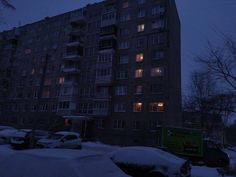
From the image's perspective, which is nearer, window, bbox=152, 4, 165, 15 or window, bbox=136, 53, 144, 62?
window, bbox=136, 53, 144, 62

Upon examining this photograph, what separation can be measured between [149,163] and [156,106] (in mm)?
30402

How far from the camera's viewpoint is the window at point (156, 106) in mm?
39750

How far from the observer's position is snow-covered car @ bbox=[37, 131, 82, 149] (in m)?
21.2

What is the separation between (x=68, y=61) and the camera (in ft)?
177

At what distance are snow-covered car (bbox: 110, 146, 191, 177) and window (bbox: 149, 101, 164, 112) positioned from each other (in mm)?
29317

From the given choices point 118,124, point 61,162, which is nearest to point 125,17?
point 118,124

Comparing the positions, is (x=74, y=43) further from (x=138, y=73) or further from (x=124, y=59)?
(x=138, y=73)

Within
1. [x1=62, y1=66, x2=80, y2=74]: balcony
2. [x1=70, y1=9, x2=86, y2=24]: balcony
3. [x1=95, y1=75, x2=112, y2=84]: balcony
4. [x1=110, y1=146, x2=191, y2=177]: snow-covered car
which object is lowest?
[x1=110, y1=146, x2=191, y2=177]: snow-covered car

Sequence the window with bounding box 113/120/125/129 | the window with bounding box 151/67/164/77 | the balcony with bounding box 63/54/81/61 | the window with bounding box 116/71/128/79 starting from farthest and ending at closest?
the balcony with bounding box 63/54/81/61
the window with bounding box 116/71/128/79
the window with bounding box 113/120/125/129
the window with bounding box 151/67/164/77

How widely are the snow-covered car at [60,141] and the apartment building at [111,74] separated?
1684cm

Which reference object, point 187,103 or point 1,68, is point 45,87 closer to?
point 187,103

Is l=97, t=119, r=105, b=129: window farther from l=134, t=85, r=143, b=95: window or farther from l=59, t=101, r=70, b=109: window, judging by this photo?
l=59, t=101, r=70, b=109: window

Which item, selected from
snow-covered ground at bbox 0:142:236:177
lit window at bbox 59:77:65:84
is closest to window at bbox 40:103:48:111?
lit window at bbox 59:77:65:84

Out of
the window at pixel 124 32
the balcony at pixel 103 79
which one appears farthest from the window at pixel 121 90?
the window at pixel 124 32
